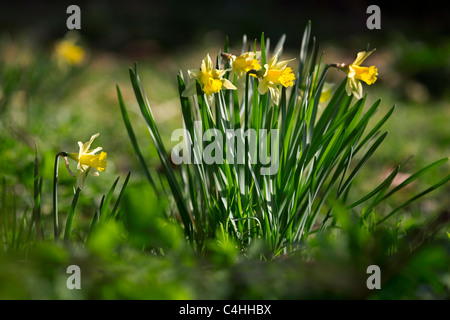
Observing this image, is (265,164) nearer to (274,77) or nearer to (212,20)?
(274,77)

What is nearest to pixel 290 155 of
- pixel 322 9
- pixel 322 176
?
pixel 322 176

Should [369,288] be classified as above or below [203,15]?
below

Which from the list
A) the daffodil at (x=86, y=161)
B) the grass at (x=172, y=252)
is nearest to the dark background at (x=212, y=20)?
the grass at (x=172, y=252)

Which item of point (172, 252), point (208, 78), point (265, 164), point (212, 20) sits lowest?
point (172, 252)

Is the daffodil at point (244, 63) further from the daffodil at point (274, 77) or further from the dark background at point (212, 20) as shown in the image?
the dark background at point (212, 20)

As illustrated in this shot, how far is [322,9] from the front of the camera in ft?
22.7

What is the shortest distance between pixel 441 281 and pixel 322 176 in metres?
0.37

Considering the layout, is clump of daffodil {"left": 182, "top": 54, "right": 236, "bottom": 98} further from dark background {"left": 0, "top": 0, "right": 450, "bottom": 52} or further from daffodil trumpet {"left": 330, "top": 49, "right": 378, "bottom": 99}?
dark background {"left": 0, "top": 0, "right": 450, "bottom": 52}

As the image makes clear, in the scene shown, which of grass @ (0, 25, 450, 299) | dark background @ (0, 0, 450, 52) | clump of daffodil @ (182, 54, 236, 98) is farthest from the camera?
dark background @ (0, 0, 450, 52)

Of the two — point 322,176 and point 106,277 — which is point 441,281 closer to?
point 322,176

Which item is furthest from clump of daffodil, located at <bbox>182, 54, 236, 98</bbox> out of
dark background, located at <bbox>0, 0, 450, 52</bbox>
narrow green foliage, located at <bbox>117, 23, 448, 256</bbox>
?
dark background, located at <bbox>0, 0, 450, 52</bbox>

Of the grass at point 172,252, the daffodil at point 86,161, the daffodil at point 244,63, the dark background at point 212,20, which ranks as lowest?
the grass at point 172,252

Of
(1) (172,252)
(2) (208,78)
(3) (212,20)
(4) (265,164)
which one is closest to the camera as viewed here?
(1) (172,252)

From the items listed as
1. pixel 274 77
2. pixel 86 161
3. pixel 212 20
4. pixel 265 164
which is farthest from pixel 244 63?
pixel 212 20
